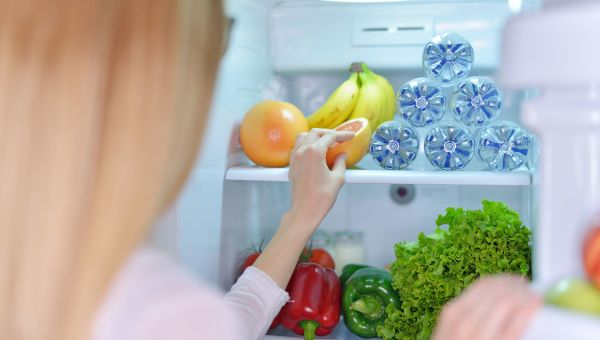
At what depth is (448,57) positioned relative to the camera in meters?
1.64

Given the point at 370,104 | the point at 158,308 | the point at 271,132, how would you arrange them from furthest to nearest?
the point at 370,104, the point at 271,132, the point at 158,308

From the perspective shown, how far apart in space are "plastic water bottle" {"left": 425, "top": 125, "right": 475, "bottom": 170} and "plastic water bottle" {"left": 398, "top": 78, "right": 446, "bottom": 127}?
0.12 ft

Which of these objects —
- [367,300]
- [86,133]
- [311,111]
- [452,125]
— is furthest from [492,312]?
[311,111]

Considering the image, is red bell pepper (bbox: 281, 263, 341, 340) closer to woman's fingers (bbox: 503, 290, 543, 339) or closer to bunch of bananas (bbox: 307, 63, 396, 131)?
bunch of bananas (bbox: 307, 63, 396, 131)

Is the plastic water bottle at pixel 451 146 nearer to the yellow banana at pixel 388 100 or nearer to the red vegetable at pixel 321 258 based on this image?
the yellow banana at pixel 388 100

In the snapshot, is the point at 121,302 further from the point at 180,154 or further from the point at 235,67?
the point at 235,67

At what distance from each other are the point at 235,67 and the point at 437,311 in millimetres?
706

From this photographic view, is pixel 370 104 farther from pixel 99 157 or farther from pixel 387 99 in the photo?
pixel 99 157

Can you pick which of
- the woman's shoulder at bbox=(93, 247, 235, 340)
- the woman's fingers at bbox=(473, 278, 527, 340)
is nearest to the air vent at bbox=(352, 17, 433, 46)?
the woman's shoulder at bbox=(93, 247, 235, 340)

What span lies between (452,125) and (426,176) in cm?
15

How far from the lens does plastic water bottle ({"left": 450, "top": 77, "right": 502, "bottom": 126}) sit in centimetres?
162

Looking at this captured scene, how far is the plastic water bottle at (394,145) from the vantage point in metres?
1.63

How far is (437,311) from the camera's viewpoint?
1620 millimetres

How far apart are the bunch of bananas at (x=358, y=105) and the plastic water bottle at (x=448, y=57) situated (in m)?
0.17
